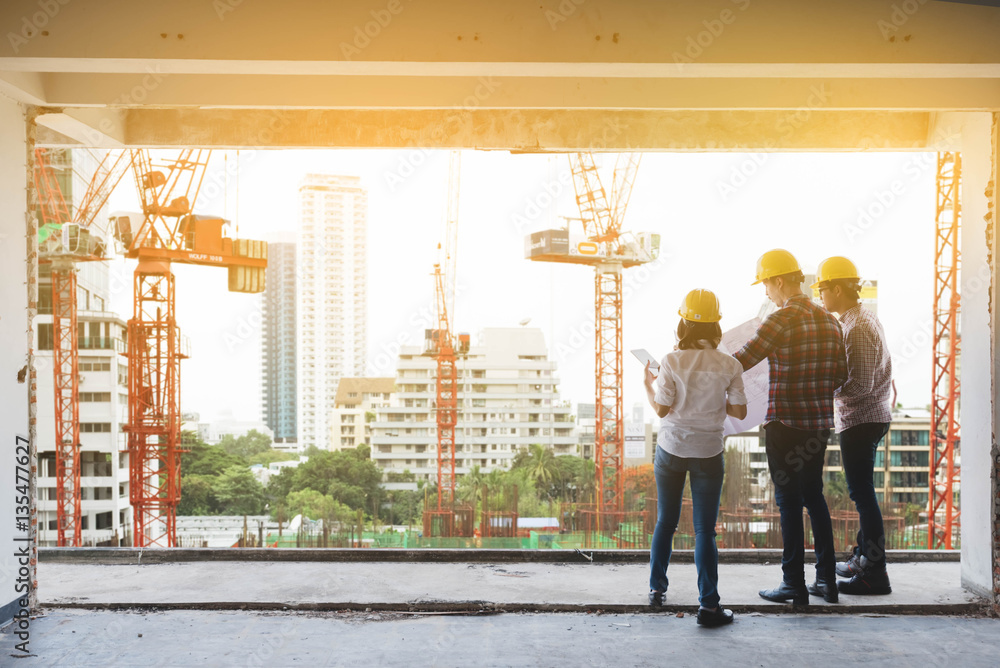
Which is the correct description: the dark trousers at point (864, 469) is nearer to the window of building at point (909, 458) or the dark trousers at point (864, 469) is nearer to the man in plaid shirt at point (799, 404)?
the man in plaid shirt at point (799, 404)

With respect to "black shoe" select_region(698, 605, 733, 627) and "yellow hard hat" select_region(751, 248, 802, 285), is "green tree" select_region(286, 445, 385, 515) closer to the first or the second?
"black shoe" select_region(698, 605, 733, 627)

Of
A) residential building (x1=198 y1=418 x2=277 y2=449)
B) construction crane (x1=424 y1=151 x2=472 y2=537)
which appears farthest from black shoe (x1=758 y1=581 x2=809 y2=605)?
residential building (x1=198 y1=418 x2=277 y2=449)

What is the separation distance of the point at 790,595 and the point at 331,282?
6351 centimetres

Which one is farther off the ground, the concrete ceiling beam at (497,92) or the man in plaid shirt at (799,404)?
the concrete ceiling beam at (497,92)

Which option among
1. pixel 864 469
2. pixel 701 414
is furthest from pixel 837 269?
pixel 701 414

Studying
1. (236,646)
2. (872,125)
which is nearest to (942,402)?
(872,125)

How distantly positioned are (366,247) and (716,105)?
62.2 meters

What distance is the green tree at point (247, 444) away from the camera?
210ft

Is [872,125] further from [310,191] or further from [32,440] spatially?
[310,191]

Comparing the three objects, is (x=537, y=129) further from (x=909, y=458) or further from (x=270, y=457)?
(x=270, y=457)

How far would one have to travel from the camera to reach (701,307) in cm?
317

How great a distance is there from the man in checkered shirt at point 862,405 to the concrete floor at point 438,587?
196 mm

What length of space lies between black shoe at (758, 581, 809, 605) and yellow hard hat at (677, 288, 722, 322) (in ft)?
4.30

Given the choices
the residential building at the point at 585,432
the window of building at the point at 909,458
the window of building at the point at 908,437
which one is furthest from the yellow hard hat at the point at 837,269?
the residential building at the point at 585,432
